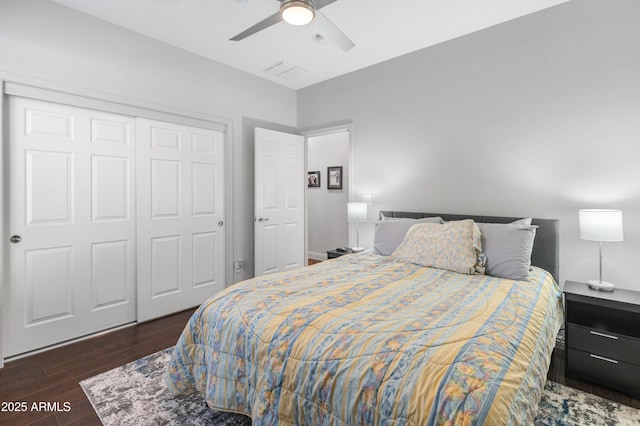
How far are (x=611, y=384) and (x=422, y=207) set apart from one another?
77.1 inches

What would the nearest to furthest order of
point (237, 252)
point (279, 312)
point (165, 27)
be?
point (279, 312)
point (165, 27)
point (237, 252)

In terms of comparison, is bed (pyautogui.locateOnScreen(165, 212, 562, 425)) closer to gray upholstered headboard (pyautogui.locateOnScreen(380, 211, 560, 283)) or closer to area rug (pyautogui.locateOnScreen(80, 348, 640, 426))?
area rug (pyautogui.locateOnScreen(80, 348, 640, 426))

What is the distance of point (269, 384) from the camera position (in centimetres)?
129

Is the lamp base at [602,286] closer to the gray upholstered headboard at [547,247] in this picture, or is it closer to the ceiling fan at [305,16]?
the gray upholstered headboard at [547,247]

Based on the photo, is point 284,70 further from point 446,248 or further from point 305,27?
point 446,248

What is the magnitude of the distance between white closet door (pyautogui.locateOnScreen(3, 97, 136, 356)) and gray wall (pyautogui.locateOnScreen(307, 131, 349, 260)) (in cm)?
333

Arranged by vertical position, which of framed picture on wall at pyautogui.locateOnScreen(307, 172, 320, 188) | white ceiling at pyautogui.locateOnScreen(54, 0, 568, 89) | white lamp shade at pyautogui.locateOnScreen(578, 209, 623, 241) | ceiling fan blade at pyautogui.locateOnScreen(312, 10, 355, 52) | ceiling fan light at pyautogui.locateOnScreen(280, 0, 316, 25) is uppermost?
white ceiling at pyautogui.locateOnScreen(54, 0, 568, 89)

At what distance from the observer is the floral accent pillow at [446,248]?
91.0 inches

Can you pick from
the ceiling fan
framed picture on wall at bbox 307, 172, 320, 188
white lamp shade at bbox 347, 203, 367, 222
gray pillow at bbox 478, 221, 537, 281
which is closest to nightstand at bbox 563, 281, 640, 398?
gray pillow at bbox 478, 221, 537, 281

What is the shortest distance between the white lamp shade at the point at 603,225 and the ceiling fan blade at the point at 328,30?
82.3 inches

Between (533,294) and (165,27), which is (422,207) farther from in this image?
(165,27)

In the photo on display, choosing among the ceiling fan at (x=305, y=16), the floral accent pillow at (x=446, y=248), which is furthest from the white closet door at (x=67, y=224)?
the floral accent pillow at (x=446, y=248)

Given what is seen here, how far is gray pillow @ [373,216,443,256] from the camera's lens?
2.91 meters

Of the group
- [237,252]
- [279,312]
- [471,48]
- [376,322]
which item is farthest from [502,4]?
[237,252]
